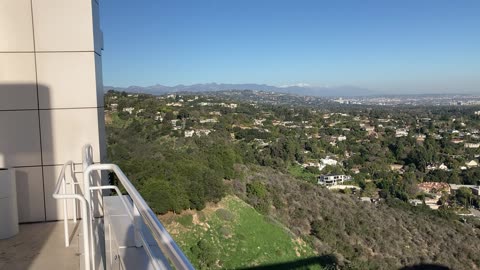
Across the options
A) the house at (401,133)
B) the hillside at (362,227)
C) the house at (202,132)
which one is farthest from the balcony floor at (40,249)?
the house at (401,133)

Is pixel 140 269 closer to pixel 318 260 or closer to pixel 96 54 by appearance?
pixel 96 54

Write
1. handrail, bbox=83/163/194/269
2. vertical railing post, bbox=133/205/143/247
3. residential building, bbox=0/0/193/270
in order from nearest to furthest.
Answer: handrail, bbox=83/163/194/269 → vertical railing post, bbox=133/205/143/247 → residential building, bbox=0/0/193/270

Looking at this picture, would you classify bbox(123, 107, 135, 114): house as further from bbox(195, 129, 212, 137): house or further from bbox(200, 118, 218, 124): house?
bbox(200, 118, 218, 124): house

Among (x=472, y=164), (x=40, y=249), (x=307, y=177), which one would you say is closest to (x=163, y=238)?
(x=40, y=249)

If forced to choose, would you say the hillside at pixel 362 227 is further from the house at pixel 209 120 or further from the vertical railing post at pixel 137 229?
the vertical railing post at pixel 137 229

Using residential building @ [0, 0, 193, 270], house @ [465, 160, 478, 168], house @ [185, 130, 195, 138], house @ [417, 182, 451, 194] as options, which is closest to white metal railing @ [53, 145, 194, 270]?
residential building @ [0, 0, 193, 270]

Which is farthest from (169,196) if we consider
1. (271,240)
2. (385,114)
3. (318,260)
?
(385,114)
